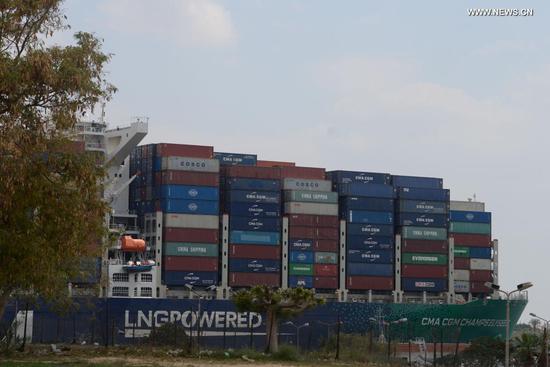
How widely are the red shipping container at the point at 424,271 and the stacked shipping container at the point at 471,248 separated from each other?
12.4ft

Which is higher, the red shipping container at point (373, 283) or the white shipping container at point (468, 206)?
the white shipping container at point (468, 206)

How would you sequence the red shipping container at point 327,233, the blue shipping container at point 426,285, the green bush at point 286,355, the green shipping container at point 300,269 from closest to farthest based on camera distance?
the green bush at point 286,355, the green shipping container at point 300,269, the red shipping container at point 327,233, the blue shipping container at point 426,285

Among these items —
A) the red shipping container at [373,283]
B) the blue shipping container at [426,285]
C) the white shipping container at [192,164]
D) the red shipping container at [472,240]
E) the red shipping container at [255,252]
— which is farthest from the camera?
the red shipping container at [472,240]

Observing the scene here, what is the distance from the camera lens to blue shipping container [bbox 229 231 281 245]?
3460 inches

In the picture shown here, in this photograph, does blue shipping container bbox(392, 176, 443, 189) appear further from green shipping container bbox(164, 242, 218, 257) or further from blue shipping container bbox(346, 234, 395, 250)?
green shipping container bbox(164, 242, 218, 257)

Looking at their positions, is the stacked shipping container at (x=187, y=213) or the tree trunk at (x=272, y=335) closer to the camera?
the tree trunk at (x=272, y=335)

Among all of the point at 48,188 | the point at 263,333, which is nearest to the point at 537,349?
the point at 263,333

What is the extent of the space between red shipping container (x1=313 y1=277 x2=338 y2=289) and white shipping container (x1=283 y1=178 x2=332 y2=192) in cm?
783

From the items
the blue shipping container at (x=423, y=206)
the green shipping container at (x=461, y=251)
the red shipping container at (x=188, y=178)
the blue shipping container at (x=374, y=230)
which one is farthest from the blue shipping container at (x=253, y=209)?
the green shipping container at (x=461, y=251)

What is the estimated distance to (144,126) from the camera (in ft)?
275

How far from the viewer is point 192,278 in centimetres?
8525

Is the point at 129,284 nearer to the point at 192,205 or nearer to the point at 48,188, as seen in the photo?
the point at 192,205

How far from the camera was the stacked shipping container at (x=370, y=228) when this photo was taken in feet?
306

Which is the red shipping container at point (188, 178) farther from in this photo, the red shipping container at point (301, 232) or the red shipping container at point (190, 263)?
the red shipping container at point (301, 232)
